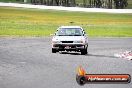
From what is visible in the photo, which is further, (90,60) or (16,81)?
(90,60)

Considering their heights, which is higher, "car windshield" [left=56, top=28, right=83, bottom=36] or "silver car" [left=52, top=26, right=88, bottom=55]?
"car windshield" [left=56, top=28, right=83, bottom=36]

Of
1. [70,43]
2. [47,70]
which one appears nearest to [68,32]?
[70,43]

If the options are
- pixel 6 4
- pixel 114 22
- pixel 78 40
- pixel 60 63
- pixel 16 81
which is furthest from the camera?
pixel 6 4

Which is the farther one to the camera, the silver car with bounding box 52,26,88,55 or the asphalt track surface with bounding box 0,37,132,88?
the silver car with bounding box 52,26,88,55

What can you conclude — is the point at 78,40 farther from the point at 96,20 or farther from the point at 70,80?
the point at 96,20

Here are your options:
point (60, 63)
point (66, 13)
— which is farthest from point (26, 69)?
point (66, 13)

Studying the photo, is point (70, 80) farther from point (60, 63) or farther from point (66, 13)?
point (66, 13)

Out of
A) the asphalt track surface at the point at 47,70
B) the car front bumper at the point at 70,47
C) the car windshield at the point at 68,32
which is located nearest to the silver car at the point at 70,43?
the car front bumper at the point at 70,47

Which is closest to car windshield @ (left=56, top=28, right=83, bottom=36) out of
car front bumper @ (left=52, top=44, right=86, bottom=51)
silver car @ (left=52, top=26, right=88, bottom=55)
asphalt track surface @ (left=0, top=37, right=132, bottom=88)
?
silver car @ (left=52, top=26, right=88, bottom=55)

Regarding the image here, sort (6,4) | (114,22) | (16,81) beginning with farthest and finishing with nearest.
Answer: (6,4), (114,22), (16,81)

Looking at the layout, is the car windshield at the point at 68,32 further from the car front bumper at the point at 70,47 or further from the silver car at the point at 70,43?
the car front bumper at the point at 70,47

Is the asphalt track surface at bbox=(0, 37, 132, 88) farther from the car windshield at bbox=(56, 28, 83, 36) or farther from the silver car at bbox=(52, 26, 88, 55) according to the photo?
the car windshield at bbox=(56, 28, 83, 36)

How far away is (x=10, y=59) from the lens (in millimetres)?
21594

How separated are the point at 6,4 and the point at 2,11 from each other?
30.3 feet
